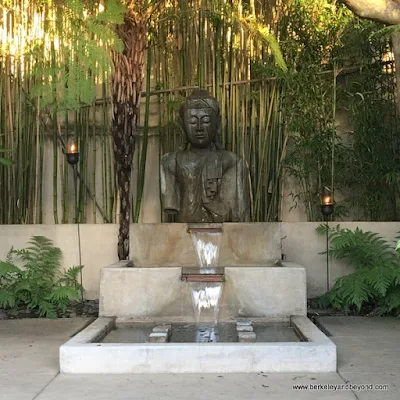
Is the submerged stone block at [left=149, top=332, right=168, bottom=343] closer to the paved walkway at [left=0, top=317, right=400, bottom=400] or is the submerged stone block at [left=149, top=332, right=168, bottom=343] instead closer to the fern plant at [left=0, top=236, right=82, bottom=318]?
the paved walkway at [left=0, top=317, right=400, bottom=400]

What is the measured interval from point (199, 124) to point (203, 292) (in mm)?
1385

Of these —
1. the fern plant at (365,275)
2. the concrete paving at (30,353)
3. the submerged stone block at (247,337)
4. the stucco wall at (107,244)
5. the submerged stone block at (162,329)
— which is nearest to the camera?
the concrete paving at (30,353)

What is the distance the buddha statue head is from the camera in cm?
443

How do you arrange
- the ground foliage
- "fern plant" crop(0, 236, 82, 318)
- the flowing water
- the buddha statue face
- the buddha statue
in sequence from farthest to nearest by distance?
the ground foliage → "fern plant" crop(0, 236, 82, 318) → the buddha statue → the buddha statue face → the flowing water

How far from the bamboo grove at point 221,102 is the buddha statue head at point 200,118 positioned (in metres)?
1.08

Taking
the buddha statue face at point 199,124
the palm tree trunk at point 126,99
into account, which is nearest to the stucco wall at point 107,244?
the palm tree trunk at point 126,99

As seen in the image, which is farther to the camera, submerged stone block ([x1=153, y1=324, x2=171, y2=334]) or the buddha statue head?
the buddha statue head

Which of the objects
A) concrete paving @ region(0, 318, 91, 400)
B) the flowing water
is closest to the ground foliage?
the flowing water

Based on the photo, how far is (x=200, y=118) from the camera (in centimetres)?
443

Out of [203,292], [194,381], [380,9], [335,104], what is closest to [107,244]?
[203,292]

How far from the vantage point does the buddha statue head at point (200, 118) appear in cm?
443

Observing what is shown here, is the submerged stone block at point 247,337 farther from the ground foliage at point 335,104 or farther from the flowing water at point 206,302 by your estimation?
the ground foliage at point 335,104

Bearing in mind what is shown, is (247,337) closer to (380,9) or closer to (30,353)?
(30,353)

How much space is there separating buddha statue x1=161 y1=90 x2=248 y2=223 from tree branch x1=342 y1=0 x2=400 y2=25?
1.61m
